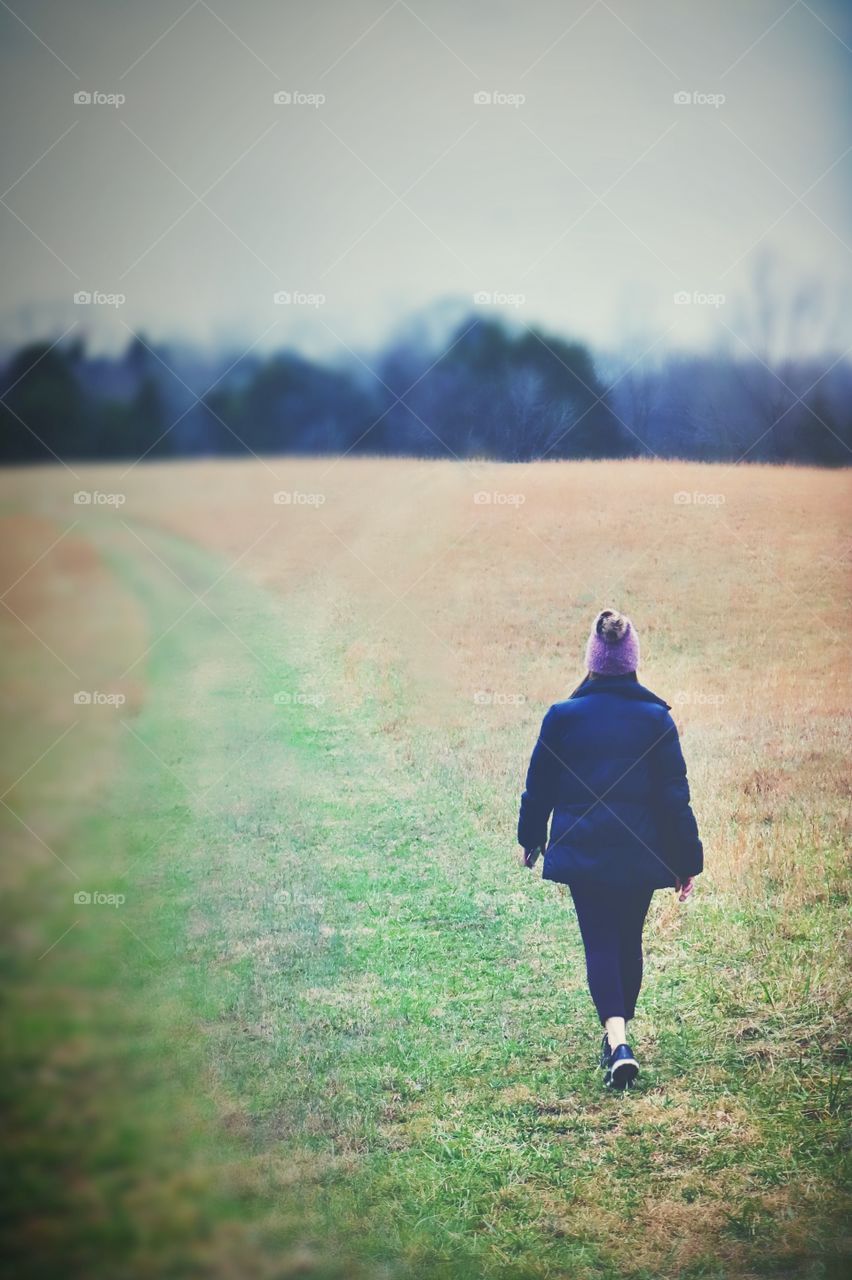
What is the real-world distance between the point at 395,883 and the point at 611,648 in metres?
0.98

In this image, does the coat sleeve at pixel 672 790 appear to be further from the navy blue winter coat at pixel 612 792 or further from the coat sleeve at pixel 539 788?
the coat sleeve at pixel 539 788

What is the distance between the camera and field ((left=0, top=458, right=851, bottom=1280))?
3.09 m

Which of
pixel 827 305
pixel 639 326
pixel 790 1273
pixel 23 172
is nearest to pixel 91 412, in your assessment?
pixel 23 172

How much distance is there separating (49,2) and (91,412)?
1162 millimetres

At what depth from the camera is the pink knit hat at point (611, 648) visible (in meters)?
3.11

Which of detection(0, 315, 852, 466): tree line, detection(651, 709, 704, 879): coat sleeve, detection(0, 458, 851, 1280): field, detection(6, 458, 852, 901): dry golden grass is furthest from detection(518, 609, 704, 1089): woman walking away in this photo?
detection(0, 315, 852, 466): tree line

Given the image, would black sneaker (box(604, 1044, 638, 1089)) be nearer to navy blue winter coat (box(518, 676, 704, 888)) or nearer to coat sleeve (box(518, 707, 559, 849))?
navy blue winter coat (box(518, 676, 704, 888))

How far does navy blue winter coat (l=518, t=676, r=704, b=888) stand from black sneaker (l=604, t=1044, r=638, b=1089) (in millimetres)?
472

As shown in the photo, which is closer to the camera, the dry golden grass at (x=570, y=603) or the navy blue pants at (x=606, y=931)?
the navy blue pants at (x=606, y=931)

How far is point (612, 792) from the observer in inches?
122

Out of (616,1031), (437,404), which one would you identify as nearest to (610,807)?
(616,1031)

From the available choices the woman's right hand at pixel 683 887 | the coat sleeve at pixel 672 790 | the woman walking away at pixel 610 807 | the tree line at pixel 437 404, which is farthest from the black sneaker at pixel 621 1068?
the tree line at pixel 437 404

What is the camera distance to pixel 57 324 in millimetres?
3324

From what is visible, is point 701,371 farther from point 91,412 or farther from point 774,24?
point 91,412
